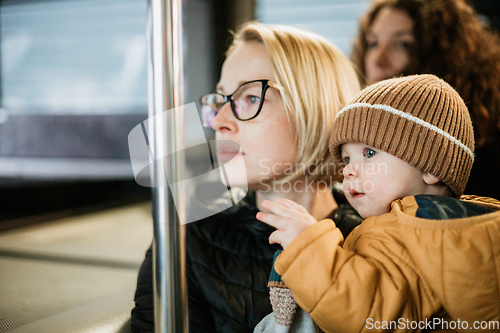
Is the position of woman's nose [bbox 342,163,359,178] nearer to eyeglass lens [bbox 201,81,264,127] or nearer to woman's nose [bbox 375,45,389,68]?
eyeglass lens [bbox 201,81,264,127]

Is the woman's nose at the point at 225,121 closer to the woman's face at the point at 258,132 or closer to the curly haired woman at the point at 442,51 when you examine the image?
the woman's face at the point at 258,132

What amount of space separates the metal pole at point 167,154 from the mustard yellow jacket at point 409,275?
6.2 inches

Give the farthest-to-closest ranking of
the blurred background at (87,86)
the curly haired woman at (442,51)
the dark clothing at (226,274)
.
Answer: the blurred background at (87,86) → the curly haired woman at (442,51) → the dark clothing at (226,274)

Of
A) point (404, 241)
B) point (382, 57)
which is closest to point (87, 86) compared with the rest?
point (382, 57)

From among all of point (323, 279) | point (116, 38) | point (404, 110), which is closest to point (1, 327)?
point (323, 279)

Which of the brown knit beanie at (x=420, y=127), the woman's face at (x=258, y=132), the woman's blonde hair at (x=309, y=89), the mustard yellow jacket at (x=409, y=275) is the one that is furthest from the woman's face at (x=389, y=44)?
the mustard yellow jacket at (x=409, y=275)

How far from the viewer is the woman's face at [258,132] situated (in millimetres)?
852

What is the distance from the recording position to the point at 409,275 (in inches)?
20.6

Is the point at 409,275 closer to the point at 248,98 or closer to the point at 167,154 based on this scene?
the point at 167,154

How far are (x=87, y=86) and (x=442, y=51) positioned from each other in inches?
94.2

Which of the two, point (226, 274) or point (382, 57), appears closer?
point (226, 274)

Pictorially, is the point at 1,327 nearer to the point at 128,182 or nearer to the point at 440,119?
the point at 440,119

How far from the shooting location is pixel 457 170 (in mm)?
642

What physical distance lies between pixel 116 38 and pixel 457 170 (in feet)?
9.00
